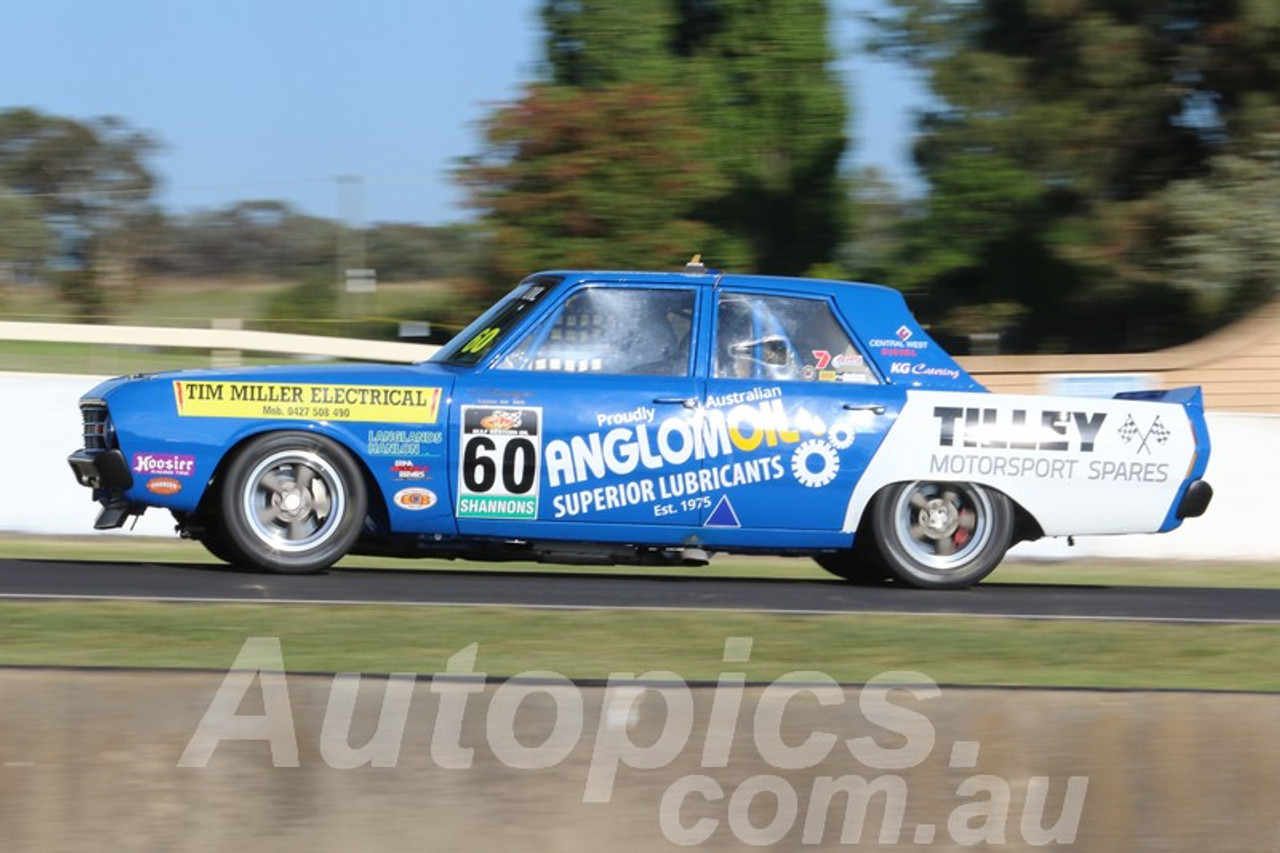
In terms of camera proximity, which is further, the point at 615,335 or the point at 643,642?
the point at 615,335

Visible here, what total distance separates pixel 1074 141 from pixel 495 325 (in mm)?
18780

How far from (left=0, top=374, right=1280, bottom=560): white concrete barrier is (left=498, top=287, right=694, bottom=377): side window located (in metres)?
5.77

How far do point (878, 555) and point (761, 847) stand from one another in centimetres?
476

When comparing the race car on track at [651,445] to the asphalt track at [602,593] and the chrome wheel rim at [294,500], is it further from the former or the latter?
the asphalt track at [602,593]

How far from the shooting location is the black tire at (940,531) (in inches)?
376

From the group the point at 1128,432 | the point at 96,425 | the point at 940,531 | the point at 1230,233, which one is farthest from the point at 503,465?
the point at 1230,233

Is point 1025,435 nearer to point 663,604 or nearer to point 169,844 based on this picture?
point 663,604

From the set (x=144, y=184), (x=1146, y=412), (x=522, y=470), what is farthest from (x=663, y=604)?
(x=144, y=184)

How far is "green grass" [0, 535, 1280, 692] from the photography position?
6.32m

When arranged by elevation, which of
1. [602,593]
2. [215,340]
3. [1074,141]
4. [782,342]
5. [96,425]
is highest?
[1074,141]

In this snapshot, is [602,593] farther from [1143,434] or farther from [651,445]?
[1143,434]

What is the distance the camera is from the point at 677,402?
369 inches

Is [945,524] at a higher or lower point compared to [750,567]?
higher

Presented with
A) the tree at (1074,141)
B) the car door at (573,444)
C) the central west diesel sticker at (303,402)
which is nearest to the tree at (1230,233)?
the tree at (1074,141)
